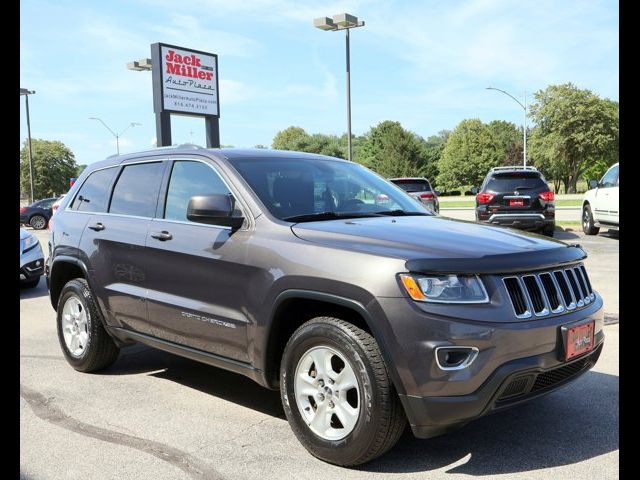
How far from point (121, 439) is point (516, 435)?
237 centimetres

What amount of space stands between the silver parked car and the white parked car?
38.6ft

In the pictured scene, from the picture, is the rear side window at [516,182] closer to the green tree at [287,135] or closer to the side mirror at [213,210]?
the side mirror at [213,210]

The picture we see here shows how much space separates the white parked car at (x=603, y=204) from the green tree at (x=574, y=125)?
48.6 metres

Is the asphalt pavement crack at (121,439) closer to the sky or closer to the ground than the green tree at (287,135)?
closer to the ground

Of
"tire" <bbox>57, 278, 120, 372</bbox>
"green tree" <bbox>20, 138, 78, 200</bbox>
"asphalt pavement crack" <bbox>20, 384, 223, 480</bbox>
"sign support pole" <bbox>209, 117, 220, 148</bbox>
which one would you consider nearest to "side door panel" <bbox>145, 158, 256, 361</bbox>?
"asphalt pavement crack" <bbox>20, 384, 223, 480</bbox>

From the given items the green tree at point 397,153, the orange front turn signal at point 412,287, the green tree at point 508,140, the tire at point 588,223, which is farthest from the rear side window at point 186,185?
the green tree at point 508,140

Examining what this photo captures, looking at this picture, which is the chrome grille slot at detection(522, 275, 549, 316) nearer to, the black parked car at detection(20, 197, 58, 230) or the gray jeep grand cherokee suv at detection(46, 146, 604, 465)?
the gray jeep grand cherokee suv at detection(46, 146, 604, 465)

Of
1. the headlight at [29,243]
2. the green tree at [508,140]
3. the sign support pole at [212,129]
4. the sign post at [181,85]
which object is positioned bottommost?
the headlight at [29,243]

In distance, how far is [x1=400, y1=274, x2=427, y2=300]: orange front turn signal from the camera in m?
3.06

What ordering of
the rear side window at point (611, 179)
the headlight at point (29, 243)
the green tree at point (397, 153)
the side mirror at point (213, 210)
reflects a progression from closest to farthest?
the side mirror at point (213, 210) < the headlight at point (29, 243) < the rear side window at point (611, 179) < the green tree at point (397, 153)

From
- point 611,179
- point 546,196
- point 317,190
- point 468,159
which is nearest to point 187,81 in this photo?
point 546,196

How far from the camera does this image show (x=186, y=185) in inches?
179

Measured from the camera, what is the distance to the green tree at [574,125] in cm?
6072
